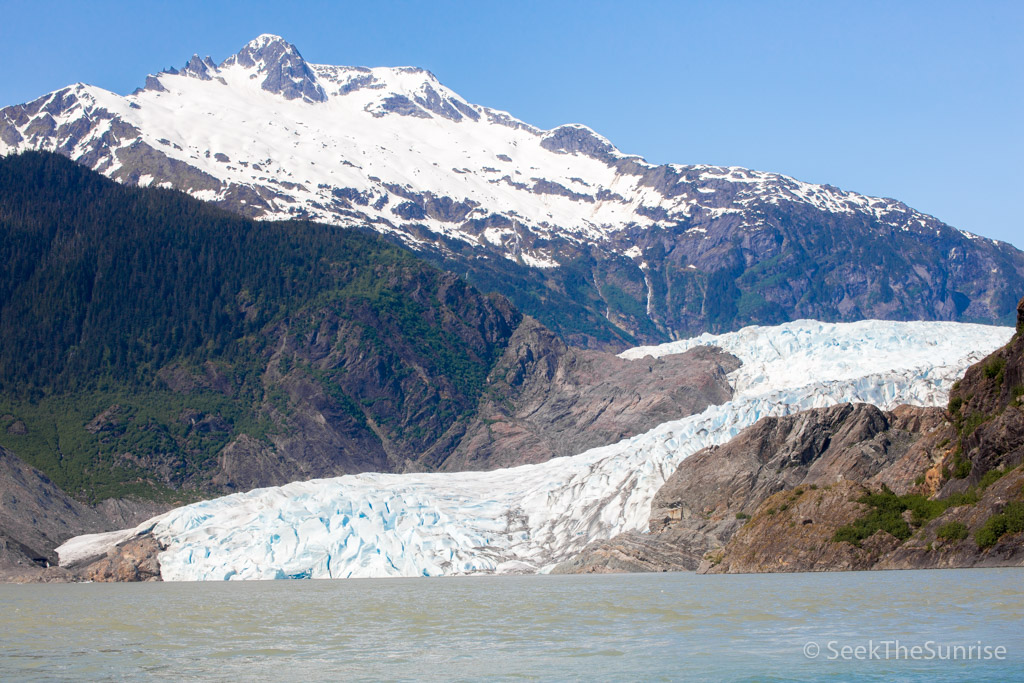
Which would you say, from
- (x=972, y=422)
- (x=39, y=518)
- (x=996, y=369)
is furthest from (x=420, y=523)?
(x=39, y=518)

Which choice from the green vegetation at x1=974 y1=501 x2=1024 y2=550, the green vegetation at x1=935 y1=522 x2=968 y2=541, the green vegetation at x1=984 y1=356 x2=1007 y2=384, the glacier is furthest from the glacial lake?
the glacier

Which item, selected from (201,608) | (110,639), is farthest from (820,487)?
(110,639)

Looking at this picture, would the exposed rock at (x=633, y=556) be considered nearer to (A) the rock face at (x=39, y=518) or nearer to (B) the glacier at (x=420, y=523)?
(B) the glacier at (x=420, y=523)

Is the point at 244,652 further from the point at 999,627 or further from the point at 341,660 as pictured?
the point at 999,627

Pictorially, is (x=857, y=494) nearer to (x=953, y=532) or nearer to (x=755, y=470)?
(x=953, y=532)

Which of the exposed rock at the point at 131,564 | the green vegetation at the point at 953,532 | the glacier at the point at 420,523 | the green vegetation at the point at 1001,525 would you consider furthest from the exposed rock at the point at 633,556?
the exposed rock at the point at 131,564
